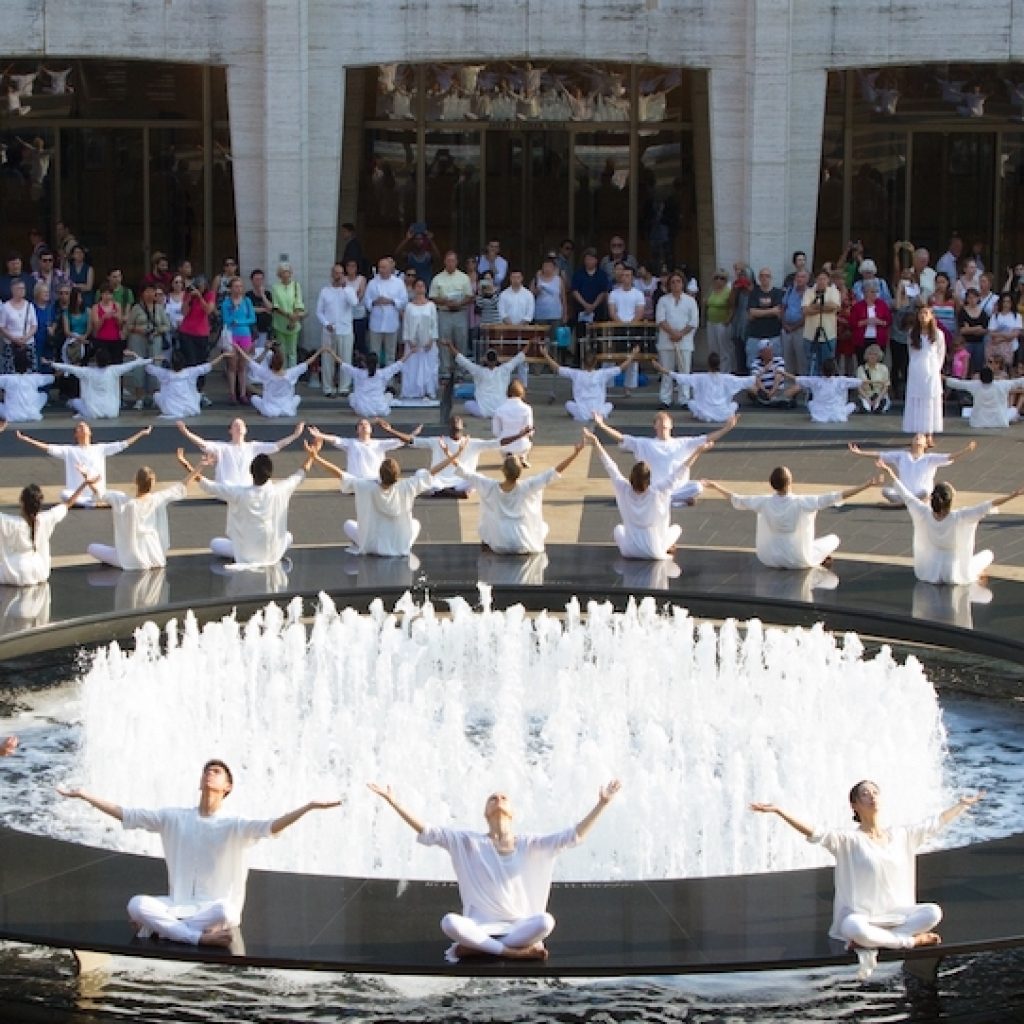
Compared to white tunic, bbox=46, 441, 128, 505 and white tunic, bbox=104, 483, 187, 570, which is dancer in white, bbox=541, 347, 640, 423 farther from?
white tunic, bbox=104, 483, 187, 570

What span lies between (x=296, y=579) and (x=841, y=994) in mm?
8669

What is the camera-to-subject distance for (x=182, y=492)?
749 inches

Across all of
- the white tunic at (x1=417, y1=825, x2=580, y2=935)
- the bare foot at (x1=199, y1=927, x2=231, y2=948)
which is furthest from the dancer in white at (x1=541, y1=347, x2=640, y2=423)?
the bare foot at (x1=199, y1=927, x2=231, y2=948)

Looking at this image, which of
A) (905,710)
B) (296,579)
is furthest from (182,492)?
(905,710)

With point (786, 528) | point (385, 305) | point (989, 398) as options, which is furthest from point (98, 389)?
point (786, 528)

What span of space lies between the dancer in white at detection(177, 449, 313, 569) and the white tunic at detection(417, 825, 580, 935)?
8.90 metres

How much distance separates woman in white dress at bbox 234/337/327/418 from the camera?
27.1 metres

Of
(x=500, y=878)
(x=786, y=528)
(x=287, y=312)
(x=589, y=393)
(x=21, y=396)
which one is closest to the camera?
(x=500, y=878)

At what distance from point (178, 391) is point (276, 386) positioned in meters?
1.23

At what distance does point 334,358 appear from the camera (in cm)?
2878

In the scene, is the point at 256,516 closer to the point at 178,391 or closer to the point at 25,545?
the point at 25,545

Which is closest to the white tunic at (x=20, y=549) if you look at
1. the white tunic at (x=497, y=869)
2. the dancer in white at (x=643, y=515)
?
the dancer in white at (x=643, y=515)

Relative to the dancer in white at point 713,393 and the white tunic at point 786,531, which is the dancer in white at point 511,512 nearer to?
the white tunic at point 786,531

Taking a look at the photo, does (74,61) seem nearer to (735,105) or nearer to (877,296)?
(735,105)
